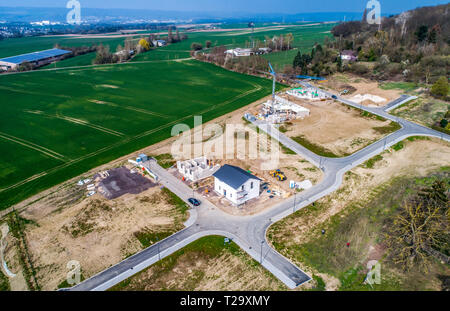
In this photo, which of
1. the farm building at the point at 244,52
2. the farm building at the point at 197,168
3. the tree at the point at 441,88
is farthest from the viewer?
the farm building at the point at 244,52

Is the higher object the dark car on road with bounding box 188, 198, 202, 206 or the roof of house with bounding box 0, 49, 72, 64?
the roof of house with bounding box 0, 49, 72, 64

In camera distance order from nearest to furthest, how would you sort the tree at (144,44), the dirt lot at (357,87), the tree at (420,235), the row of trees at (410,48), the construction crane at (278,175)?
the tree at (420,235) < the construction crane at (278,175) < the dirt lot at (357,87) < the row of trees at (410,48) < the tree at (144,44)

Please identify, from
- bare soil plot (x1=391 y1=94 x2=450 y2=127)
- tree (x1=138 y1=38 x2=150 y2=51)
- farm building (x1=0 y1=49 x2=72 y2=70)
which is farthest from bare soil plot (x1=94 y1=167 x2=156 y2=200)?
tree (x1=138 y1=38 x2=150 y2=51)

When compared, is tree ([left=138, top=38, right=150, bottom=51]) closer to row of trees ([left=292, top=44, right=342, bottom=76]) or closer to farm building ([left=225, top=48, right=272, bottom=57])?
farm building ([left=225, top=48, right=272, bottom=57])

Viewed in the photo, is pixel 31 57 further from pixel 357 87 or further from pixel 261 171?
pixel 357 87

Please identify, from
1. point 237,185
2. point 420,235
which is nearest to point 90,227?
point 237,185

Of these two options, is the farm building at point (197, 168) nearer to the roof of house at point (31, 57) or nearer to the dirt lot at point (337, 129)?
the dirt lot at point (337, 129)

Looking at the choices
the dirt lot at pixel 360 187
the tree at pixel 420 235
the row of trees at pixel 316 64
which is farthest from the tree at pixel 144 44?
the tree at pixel 420 235

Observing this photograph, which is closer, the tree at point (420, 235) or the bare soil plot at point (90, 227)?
the tree at point (420, 235)
